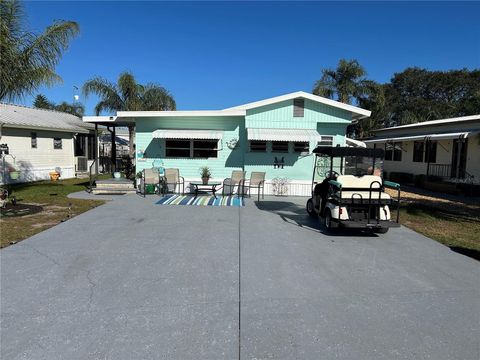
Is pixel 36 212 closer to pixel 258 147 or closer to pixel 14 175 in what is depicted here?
pixel 14 175

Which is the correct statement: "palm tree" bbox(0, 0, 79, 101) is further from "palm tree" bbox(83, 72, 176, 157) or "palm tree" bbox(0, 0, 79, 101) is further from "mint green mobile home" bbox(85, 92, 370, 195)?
"palm tree" bbox(83, 72, 176, 157)

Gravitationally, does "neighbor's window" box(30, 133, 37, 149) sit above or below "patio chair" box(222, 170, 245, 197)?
above

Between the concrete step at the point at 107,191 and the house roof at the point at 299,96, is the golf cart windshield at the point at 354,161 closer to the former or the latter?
the house roof at the point at 299,96

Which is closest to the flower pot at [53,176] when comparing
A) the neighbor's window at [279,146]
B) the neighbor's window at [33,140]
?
the neighbor's window at [33,140]

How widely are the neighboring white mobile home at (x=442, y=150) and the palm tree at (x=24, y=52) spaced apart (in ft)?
53.5

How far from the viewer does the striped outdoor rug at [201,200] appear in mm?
11109

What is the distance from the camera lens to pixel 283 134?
12.9m

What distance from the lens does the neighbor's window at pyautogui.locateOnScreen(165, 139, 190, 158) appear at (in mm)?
13773

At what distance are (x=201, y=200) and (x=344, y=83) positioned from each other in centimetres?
1625

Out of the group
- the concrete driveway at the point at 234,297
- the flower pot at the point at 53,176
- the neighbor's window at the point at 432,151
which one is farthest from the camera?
the neighbor's window at the point at 432,151

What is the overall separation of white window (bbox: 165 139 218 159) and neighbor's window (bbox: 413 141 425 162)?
13143 mm

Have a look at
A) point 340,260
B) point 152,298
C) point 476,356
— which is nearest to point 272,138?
point 340,260

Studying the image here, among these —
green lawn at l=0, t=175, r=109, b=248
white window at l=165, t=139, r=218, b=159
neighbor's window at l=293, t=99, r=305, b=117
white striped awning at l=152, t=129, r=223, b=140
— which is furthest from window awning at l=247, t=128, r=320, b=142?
green lawn at l=0, t=175, r=109, b=248

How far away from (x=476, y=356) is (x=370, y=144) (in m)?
24.2
